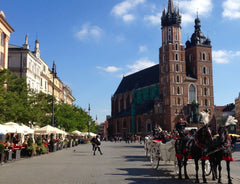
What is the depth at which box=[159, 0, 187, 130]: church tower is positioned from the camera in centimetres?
8656

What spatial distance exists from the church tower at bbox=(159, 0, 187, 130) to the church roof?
1192cm

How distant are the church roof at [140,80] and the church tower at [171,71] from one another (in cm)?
1192

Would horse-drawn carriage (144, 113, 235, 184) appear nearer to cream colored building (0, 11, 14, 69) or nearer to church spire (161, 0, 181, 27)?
cream colored building (0, 11, 14, 69)

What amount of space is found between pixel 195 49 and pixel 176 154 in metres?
82.4

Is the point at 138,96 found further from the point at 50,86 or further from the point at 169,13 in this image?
the point at 50,86

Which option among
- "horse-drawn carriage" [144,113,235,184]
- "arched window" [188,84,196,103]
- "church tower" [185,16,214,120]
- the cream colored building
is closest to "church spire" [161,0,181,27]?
"church tower" [185,16,214,120]

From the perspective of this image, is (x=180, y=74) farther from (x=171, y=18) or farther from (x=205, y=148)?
(x=205, y=148)

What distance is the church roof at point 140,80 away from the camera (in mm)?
105750

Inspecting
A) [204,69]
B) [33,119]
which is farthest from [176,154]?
[204,69]

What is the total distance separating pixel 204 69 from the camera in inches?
3570

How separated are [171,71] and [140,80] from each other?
28.3 meters

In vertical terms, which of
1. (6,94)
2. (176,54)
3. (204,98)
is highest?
(176,54)

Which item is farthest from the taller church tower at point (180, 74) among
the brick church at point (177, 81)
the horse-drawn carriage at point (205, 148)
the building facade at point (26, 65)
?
the horse-drawn carriage at point (205, 148)

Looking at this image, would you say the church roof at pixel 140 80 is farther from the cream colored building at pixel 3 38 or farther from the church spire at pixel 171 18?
the cream colored building at pixel 3 38
